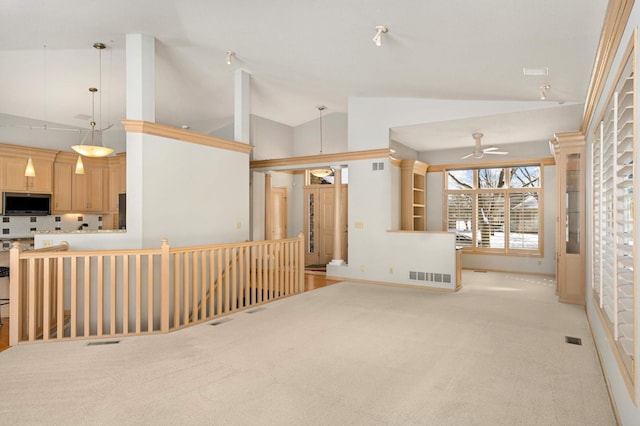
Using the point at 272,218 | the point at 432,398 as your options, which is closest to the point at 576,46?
the point at 432,398

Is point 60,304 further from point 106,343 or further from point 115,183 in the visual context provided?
point 115,183

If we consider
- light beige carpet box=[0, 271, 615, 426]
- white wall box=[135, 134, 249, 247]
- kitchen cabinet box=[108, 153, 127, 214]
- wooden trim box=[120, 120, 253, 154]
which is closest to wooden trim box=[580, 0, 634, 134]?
light beige carpet box=[0, 271, 615, 426]

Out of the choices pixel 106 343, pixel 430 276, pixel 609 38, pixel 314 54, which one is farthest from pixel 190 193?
pixel 609 38

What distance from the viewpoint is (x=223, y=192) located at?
20.3 feet

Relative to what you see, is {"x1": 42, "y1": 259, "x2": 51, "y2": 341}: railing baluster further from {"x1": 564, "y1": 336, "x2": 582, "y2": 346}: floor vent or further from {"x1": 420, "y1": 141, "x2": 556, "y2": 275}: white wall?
{"x1": 420, "y1": 141, "x2": 556, "y2": 275}: white wall

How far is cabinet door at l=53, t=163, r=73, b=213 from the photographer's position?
318 inches

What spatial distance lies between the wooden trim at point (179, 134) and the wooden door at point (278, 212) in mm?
3425

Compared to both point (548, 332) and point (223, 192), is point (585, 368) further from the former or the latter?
point (223, 192)

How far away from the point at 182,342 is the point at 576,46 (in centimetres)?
488

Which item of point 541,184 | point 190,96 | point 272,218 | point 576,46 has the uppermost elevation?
point 190,96

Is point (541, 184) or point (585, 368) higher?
point (541, 184)

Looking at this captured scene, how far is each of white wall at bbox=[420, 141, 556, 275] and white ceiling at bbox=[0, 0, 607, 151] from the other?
0.57 m

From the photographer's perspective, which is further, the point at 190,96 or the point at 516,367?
the point at 190,96

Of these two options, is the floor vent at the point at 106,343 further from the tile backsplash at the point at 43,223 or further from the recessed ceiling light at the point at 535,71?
the recessed ceiling light at the point at 535,71
